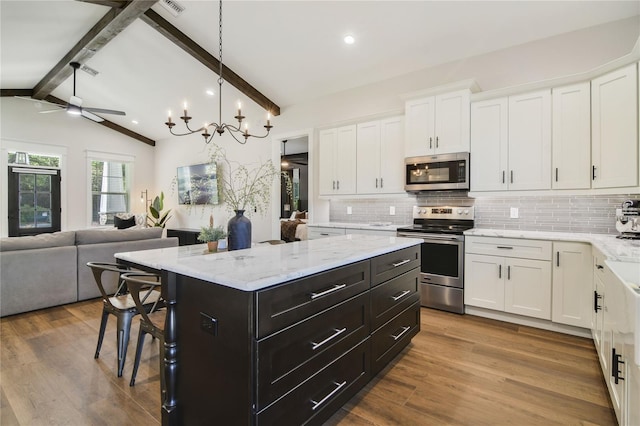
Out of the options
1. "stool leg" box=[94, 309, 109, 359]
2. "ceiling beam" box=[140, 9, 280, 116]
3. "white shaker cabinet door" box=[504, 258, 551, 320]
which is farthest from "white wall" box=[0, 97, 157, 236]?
"white shaker cabinet door" box=[504, 258, 551, 320]

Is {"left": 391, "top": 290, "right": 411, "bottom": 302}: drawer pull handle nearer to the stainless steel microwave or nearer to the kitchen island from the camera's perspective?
the kitchen island

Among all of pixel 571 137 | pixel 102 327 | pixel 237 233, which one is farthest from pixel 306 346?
pixel 571 137

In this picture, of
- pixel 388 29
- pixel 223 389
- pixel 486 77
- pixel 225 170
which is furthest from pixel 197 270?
pixel 225 170

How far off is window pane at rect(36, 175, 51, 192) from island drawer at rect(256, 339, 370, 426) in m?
7.82

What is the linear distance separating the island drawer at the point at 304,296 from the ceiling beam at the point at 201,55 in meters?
4.17

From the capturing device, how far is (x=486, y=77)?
369 cm

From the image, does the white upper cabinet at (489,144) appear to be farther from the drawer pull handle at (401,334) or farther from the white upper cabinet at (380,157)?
the drawer pull handle at (401,334)

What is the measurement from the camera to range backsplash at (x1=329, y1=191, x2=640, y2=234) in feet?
10.2

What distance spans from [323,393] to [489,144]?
3108mm

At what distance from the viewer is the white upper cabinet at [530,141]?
313 cm

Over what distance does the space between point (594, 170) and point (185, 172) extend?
24.6ft

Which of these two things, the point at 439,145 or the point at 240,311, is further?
the point at 439,145

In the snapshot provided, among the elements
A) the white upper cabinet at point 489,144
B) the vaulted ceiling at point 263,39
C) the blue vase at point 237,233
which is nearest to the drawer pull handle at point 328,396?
the blue vase at point 237,233

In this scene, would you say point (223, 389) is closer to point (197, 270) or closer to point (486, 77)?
point (197, 270)
